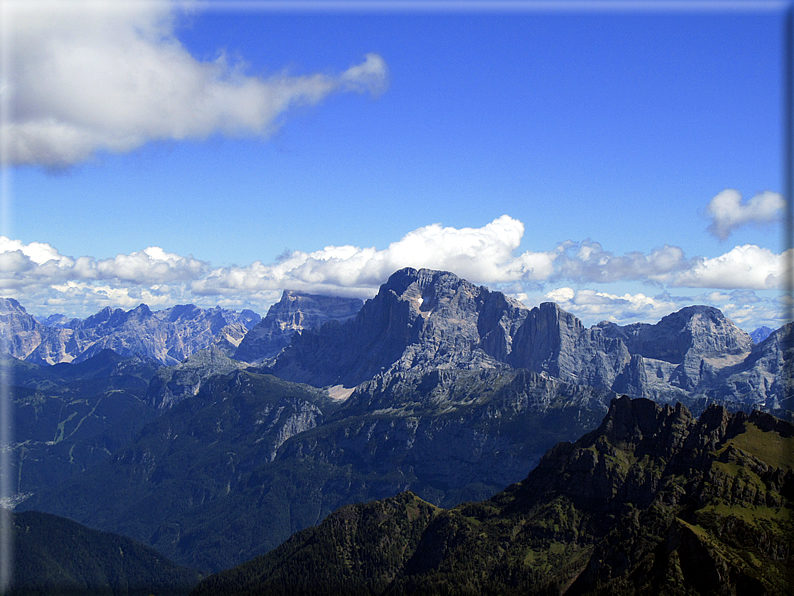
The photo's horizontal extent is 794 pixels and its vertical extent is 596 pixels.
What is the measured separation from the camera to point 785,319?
7894 cm

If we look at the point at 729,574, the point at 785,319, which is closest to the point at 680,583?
the point at 729,574

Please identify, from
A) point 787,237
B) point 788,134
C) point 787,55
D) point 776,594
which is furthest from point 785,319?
point 776,594

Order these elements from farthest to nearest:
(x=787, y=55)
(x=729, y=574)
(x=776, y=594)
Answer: (x=729, y=574), (x=776, y=594), (x=787, y=55)

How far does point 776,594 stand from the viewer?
18275 centimetres

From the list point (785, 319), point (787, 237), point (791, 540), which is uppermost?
point (787, 237)

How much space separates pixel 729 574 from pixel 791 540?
1801cm

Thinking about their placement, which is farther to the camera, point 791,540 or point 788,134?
point 791,540

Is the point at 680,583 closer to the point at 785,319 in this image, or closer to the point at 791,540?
the point at 791,540

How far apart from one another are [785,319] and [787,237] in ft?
28.6

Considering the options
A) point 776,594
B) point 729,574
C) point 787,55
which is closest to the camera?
point 787,55

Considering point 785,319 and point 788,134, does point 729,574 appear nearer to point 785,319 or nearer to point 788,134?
point 785,319

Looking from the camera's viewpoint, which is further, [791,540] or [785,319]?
[791,540]

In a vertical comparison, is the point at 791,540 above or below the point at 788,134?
below

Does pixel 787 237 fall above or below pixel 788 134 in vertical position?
below
